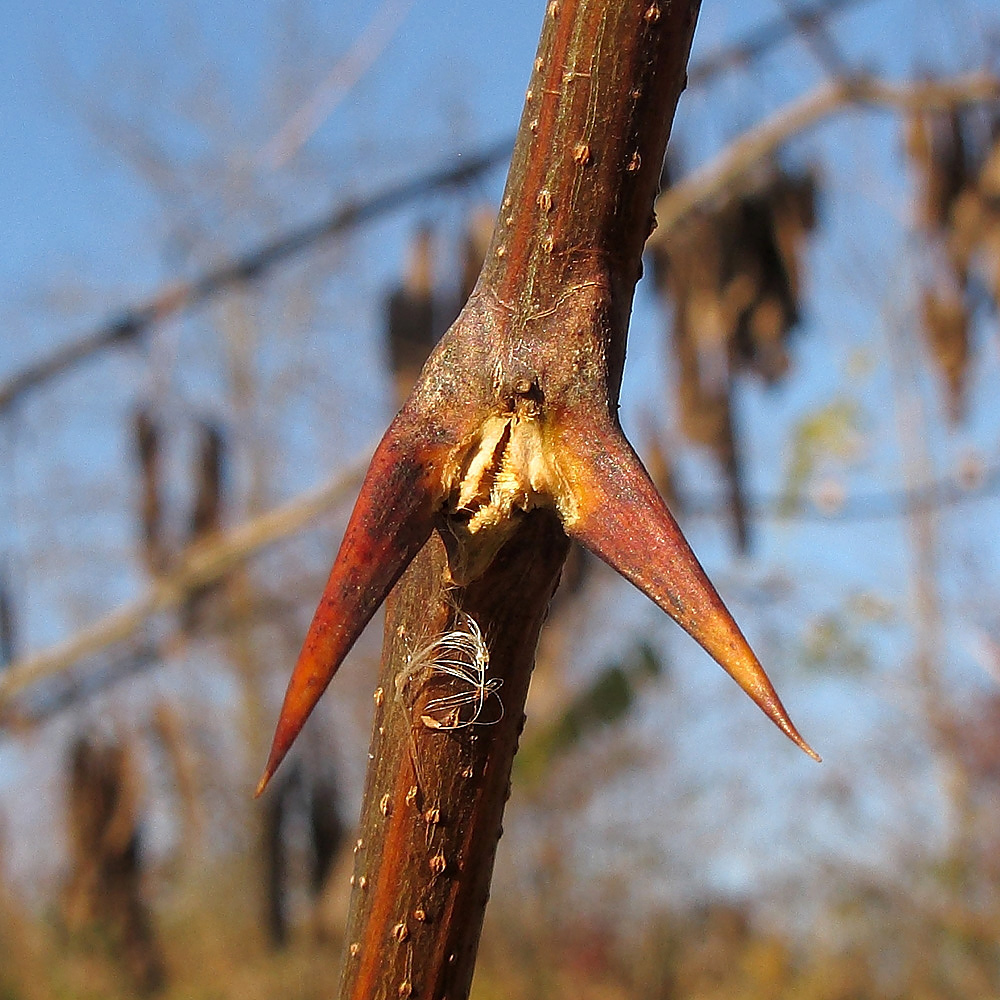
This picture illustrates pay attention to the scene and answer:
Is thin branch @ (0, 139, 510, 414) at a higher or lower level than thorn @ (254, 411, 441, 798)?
higher

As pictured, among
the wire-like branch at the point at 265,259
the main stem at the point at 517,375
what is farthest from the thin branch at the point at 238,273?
the main stem at the point at 517,375

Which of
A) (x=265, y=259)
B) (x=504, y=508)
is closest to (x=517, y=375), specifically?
(x=504, y=508)

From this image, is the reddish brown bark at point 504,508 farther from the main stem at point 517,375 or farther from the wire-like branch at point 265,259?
the wire-like branch at point 265,259

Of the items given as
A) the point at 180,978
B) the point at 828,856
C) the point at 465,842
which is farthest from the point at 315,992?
the point at 465,842

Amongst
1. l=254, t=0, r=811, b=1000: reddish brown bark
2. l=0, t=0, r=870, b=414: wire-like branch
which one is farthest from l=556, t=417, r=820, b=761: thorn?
l=0, t=0, r=870, b=414: wire-like branch

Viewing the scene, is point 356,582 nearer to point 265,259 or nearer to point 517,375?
point 517,375

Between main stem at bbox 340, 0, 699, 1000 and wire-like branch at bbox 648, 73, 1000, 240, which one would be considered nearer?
main stem at bbox 340, 0, 699, 1000

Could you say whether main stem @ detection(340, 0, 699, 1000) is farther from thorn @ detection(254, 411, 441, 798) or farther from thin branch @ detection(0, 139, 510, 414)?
thin branch @ detection(0, 139, 510, 414)
